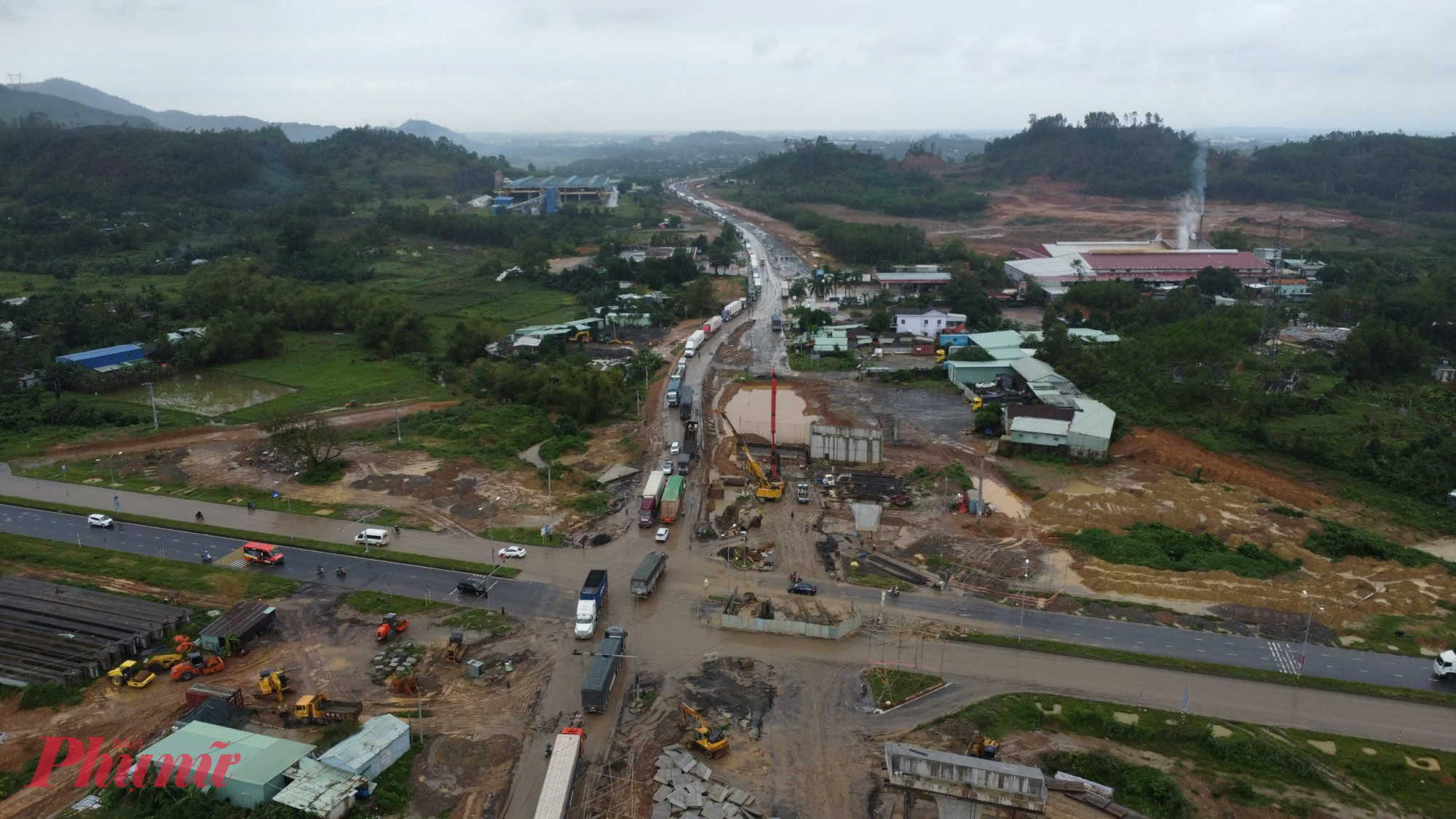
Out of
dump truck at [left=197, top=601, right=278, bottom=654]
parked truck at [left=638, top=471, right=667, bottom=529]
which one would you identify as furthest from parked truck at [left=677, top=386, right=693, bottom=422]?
dump truck at [left=197, top=601, right=278, bottom=654]

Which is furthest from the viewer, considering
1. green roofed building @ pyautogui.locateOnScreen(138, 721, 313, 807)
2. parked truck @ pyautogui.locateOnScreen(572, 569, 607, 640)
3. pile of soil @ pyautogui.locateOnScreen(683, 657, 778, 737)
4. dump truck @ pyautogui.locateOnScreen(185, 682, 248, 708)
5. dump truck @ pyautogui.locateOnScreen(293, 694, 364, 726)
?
parked truck @ pyautogui.locateOnScreen(572, 569, 607, 640)

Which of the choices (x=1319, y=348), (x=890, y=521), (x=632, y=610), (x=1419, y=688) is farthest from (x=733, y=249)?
(x=1419, y=688)

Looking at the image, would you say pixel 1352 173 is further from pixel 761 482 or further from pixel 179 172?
pixel 179 172

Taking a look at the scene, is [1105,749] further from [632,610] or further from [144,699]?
[144,699]

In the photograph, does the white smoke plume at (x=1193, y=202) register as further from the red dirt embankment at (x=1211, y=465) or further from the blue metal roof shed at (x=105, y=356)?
the blue metal roof shed at (x=105, y=356)

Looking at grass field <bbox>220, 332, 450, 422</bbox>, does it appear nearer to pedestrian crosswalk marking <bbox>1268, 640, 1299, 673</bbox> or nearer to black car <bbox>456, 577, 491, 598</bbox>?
black car <bbox>456, 577, 491, 598</bbox>

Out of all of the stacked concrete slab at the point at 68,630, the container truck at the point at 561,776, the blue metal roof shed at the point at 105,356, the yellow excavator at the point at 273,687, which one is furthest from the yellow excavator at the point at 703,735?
the blue metal roof shed at the point at 105,356

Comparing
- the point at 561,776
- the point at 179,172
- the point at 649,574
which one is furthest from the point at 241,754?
the point at 179,172
